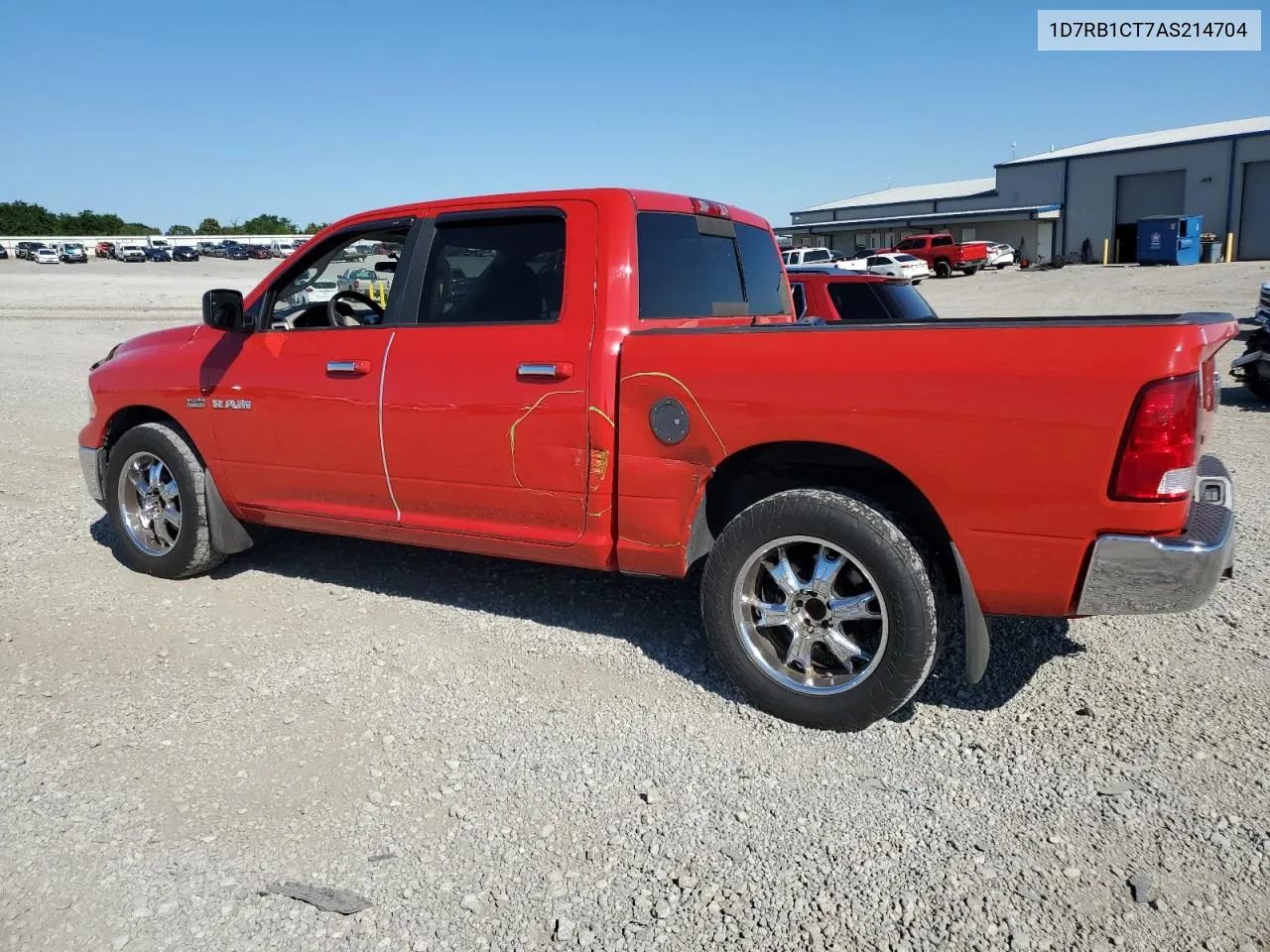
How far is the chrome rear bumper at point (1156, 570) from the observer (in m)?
3.04

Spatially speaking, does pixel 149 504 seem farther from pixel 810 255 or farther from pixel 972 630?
pixel 810 255

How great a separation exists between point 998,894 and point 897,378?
1.58 m

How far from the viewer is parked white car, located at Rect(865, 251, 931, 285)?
134 ft

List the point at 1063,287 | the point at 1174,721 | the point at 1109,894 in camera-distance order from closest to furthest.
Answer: the point at 1109,894, the point at 1174,721, the point at 1063,287

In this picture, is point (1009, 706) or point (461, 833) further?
point (1009, 706)

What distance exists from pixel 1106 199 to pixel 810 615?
56.1m

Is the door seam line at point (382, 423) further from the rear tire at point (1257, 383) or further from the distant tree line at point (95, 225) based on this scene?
the distant tree line at point (95, 225)

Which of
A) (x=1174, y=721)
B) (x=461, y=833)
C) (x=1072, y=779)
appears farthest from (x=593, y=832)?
(x=1174, y=721)

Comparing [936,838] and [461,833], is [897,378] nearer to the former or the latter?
[936,838]

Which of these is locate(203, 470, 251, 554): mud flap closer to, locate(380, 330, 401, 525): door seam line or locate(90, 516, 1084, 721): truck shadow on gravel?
locate(90, 516, 1084, 721): truck shadow on gravel

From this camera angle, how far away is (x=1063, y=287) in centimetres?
3531

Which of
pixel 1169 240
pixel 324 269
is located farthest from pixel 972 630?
pixel 1169 240

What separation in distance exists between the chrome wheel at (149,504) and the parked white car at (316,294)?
3.79 feet

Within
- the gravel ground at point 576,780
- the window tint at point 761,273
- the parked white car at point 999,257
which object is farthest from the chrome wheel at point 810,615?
the parked white car at point 999,257
